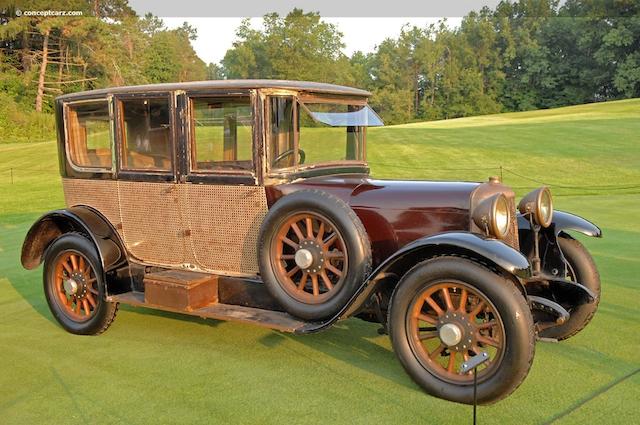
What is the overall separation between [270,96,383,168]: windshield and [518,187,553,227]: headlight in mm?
1524

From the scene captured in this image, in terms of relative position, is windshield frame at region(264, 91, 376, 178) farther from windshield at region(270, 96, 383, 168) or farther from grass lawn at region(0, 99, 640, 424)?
grass lawn at region(0, 99, 640, 424)

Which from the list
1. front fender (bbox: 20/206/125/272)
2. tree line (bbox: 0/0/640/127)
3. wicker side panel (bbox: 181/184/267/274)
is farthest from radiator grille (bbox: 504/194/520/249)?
tree line (bbox: 0/0/640/127)

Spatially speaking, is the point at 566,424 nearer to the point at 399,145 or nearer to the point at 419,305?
the point at 419,305

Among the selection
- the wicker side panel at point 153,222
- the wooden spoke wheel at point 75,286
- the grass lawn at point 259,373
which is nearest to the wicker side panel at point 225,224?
the wicker side panel at point 153,222

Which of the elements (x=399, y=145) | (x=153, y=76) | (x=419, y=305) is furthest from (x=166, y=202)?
(x=153, y=76)

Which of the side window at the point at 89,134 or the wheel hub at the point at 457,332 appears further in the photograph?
the side window at the point at 89,134

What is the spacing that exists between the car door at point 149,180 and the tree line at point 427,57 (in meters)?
43.6

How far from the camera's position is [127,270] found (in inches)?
204

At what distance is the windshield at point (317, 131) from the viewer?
177 inches

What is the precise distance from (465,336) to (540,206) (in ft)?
4.17

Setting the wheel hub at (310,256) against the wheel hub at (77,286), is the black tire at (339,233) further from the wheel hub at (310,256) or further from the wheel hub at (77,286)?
the wheel hub at (77,286)

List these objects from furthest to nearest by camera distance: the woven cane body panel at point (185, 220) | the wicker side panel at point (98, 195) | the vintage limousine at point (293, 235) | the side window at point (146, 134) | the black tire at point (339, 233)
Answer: the wicker side panel at point (98, 195) → the side window at point (146, 134) → the woven cane body panel at point (185, 220) → the black tire at point (339, 233) → the vintage limousine at point (293, 235)

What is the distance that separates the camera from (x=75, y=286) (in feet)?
17.1

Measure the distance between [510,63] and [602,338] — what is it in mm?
70783
